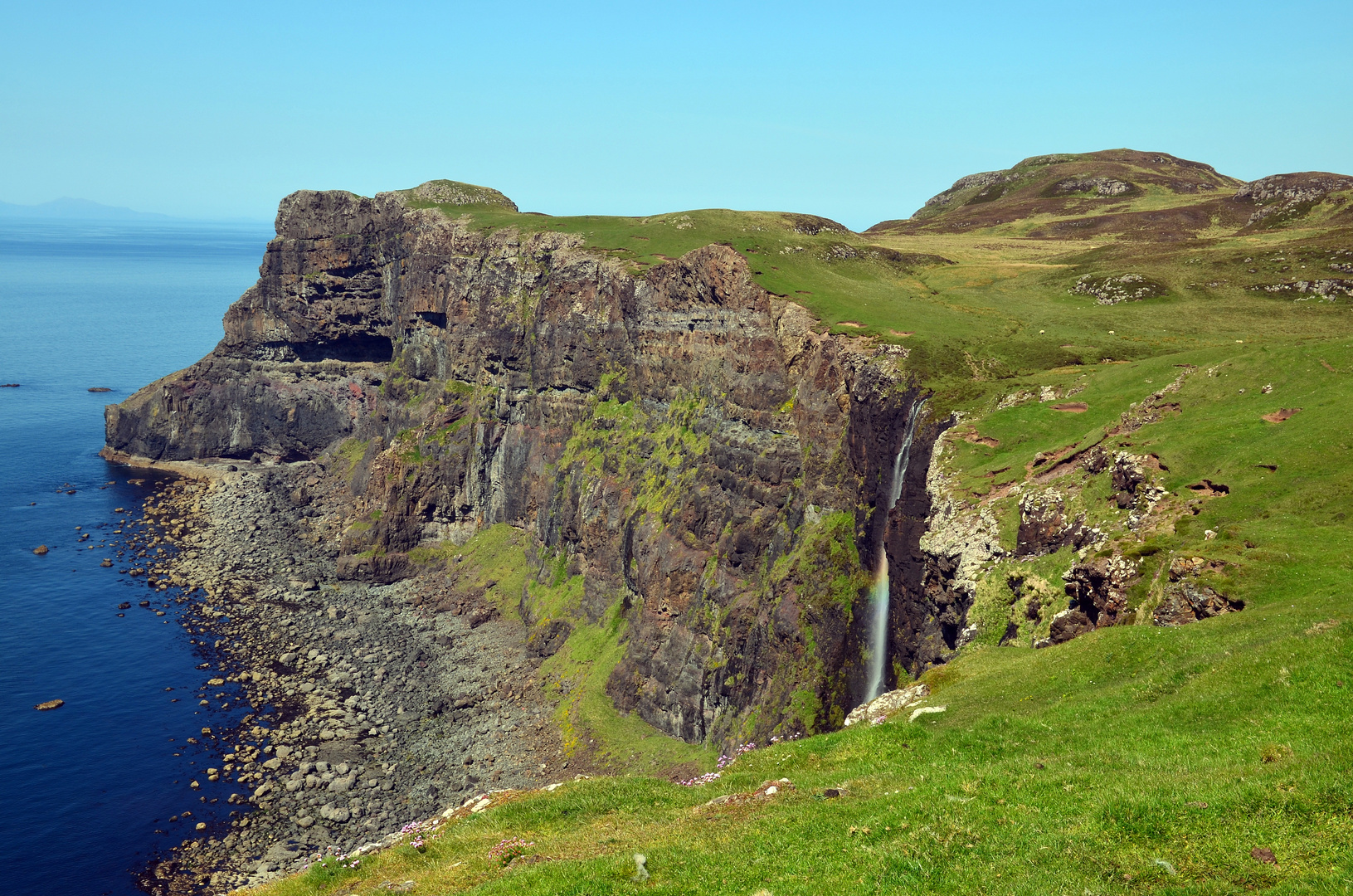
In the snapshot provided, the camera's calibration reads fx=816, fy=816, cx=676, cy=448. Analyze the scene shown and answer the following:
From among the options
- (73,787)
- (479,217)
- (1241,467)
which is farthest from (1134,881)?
(479,217)

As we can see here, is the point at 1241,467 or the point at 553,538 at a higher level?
the point at 1241,467

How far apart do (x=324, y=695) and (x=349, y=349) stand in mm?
84003

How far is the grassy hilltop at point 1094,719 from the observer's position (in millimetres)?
15961

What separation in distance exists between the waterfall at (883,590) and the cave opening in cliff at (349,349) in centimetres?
11093

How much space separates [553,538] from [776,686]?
145 feet

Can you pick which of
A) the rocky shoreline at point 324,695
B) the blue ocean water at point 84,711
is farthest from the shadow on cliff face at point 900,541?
the blue ocean water at point 84,711

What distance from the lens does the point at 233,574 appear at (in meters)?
110

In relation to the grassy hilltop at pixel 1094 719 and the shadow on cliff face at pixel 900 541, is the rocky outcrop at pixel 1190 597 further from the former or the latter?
the shadow on cliff face at pixel 900 541

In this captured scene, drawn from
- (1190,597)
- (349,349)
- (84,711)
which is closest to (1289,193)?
(1190,597)

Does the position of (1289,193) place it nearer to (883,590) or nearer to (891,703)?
(883,590)

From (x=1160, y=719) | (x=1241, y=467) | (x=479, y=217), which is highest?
(x=479, y=217)

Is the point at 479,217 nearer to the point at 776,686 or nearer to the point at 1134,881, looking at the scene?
the point at 776,686

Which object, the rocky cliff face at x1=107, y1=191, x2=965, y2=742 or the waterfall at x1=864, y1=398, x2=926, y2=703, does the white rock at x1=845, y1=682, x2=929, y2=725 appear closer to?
the rocky cliff face at x1=107, y1=191, x2=965, y2=742

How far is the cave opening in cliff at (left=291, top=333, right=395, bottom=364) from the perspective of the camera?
148000mm
